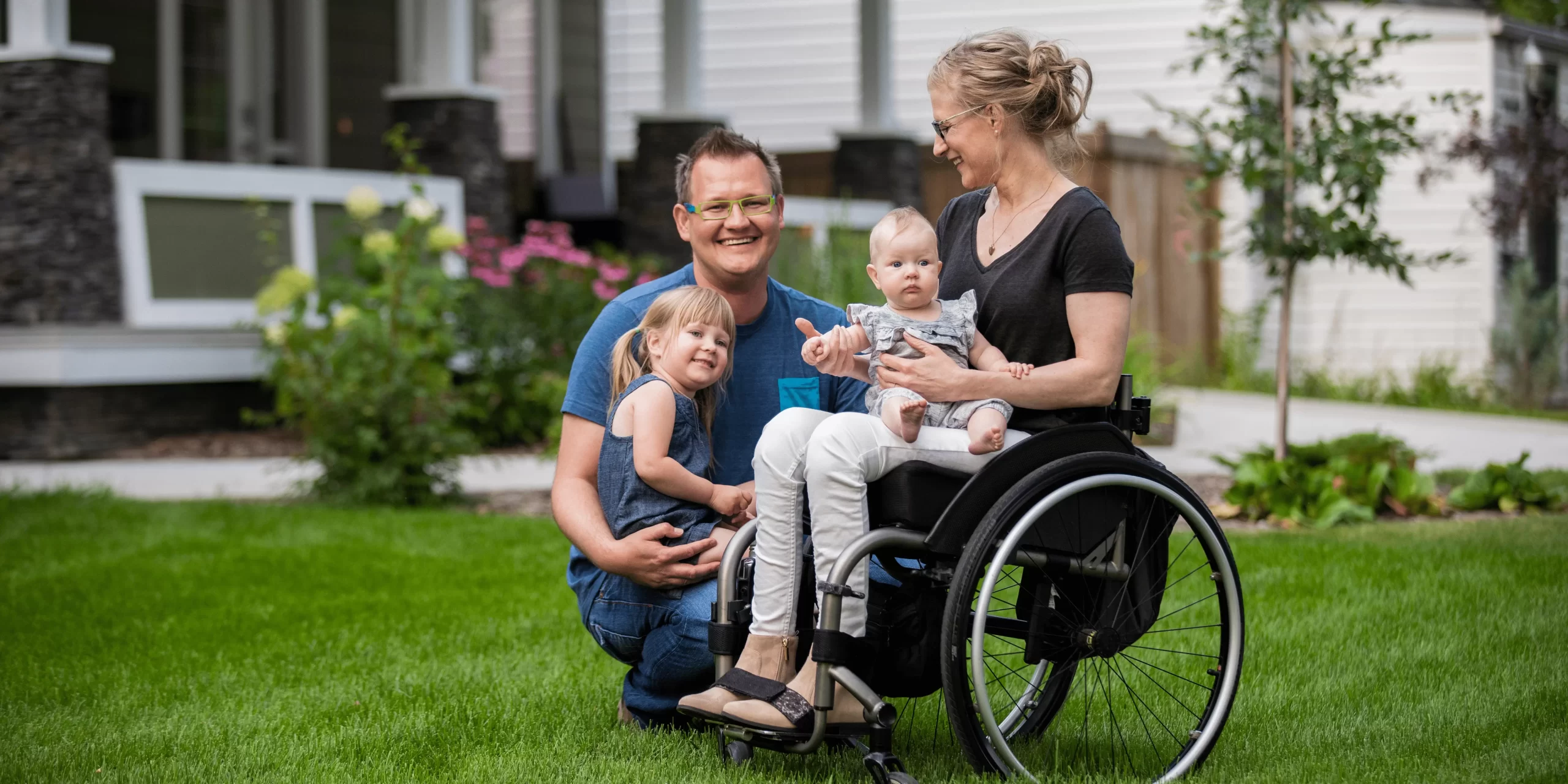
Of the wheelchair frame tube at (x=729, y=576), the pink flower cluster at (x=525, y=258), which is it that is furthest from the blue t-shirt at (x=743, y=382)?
the pink flower cluster at (x=525, y=258)

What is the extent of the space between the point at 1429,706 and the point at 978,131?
1735mm

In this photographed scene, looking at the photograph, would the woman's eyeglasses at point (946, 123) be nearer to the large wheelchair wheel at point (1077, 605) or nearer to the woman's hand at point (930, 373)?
the woman's hand at point (930, 373)

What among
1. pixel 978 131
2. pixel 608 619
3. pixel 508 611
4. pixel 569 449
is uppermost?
pixel 978 131

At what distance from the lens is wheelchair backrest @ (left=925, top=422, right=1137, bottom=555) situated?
273 centimetres

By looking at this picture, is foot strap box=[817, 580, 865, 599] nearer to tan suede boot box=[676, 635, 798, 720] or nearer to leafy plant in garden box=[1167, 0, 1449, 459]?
tan suede boot box=[676, 635, 798, 720]

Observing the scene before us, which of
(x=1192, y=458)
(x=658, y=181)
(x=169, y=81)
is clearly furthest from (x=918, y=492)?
(x=169, y=81)

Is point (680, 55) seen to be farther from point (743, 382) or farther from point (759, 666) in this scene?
point (759, 666)

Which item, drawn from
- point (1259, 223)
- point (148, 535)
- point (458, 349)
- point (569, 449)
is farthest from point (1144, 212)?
point (569, 449)

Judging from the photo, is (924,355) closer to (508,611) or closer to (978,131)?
(978,131)

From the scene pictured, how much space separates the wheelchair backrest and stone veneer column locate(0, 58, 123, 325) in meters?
6.57

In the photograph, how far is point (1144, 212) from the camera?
499 inches

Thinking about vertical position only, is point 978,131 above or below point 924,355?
above

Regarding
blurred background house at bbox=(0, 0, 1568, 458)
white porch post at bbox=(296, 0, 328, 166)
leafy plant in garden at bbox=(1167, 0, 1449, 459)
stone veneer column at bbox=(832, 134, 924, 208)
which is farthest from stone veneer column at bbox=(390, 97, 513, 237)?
leafy plant in garden at bbox=(1167, 0, 1449, 459)

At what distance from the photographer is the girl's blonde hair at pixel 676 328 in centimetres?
313
